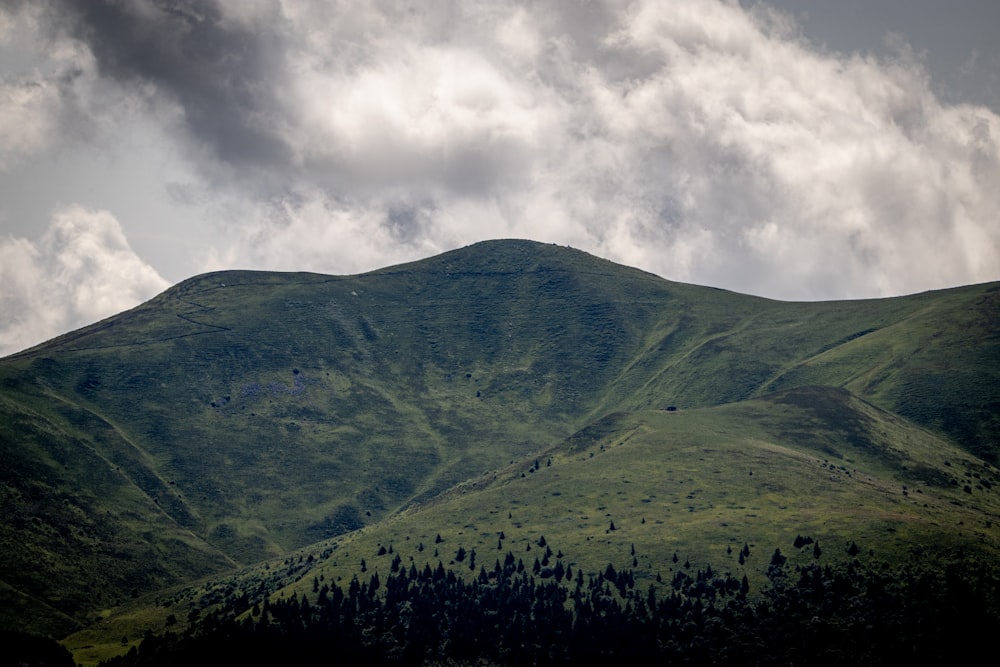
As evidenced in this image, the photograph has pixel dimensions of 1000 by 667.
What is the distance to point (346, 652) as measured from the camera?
157125 mm

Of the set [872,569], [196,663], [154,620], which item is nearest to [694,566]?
[872,569]

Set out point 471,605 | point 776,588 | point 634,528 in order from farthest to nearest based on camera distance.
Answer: point 634,528 → point 471,605 → point 776,588

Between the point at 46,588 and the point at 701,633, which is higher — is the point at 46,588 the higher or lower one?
the higher one

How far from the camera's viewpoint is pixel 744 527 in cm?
18500

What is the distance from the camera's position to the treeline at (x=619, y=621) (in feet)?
459

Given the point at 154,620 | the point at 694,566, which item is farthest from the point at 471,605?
the point at 154,620

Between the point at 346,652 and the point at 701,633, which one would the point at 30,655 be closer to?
the point at 346,652

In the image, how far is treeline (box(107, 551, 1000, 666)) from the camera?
140m

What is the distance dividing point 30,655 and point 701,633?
367ft

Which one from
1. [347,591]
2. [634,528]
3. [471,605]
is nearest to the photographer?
[471,605]

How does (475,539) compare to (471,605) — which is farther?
(475,539)

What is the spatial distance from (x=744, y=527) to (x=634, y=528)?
2242 cm

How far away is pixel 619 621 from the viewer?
511ft

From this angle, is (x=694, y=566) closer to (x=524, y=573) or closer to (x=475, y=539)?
(x=524, y=573)
